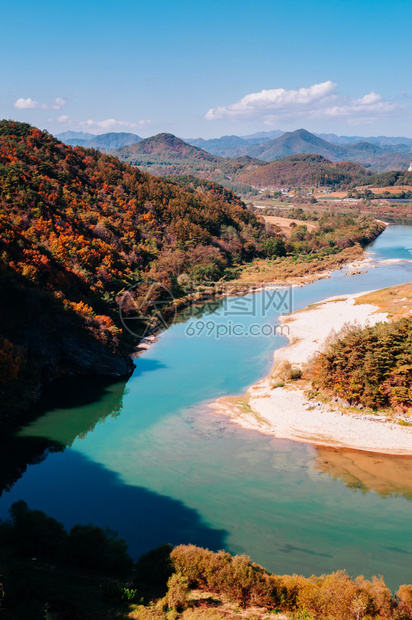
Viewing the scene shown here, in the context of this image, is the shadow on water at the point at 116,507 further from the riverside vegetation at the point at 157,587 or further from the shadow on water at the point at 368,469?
the shadow on water at the point at 368,469

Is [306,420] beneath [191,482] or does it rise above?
above

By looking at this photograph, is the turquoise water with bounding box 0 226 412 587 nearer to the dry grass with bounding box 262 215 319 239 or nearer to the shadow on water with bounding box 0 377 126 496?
the shadow on water with bounding box 0 377 126 496

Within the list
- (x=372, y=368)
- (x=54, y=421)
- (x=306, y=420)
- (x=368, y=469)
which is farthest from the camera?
(x=54, y=421)

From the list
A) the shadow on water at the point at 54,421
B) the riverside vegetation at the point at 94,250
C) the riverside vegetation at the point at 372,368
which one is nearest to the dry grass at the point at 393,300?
the riverside vegetation at the point at 372,368

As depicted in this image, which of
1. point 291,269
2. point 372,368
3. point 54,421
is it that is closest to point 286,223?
point 291,269

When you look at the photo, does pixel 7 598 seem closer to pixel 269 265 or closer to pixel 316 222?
pixel 269 265

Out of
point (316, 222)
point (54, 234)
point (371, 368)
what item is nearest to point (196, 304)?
point (54, 234)

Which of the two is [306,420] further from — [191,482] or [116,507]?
[116,507]

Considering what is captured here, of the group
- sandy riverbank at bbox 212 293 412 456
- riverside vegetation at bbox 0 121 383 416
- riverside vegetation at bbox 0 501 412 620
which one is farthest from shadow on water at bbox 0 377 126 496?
riverside vegetation at bbox 0 501 412 620
